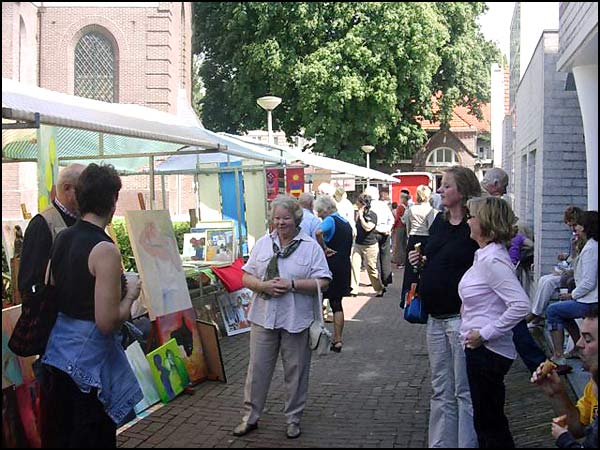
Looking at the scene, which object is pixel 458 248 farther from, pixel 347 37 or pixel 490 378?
pixel 347 37

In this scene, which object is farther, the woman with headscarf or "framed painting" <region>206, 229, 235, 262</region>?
"framed painting" <region>206, 229, 235, 262</region>

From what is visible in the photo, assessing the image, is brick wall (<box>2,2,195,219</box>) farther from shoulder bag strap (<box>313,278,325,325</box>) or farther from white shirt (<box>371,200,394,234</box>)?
shoulder bag strap (<box>313,278,325,325</box>)

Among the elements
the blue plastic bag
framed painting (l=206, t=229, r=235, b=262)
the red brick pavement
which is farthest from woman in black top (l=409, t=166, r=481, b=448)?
framed painting (l=206, t=229, r=235, b=262)

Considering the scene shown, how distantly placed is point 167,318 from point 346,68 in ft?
68.4

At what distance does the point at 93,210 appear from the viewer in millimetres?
3826

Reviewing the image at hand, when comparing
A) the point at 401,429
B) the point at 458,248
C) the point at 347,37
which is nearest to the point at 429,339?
the point at 458,248

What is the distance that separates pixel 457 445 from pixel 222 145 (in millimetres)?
5139

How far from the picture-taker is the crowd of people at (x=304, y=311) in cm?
370

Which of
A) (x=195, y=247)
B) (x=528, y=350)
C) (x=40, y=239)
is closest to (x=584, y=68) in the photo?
(x=528, y=350)

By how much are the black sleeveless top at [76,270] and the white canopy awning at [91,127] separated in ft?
5.11

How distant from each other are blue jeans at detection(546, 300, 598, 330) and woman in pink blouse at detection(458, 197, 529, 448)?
3.04m

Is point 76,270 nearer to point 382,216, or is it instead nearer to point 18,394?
point 18,394

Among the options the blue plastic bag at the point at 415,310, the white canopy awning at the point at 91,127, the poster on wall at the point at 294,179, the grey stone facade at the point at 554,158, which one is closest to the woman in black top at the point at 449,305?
the blue plastic bag at the point at 415,310

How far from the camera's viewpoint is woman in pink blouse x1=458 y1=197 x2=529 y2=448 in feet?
14.1
